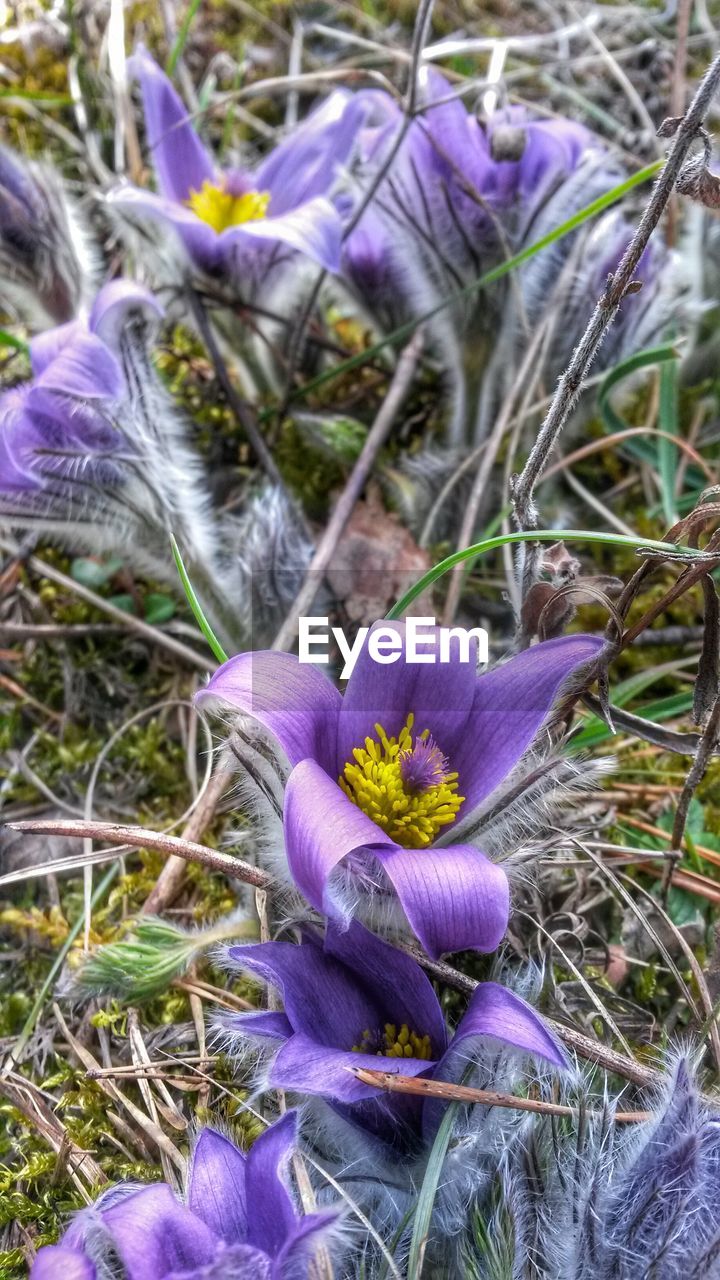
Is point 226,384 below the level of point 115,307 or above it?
below

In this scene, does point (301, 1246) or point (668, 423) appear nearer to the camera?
point (301, 1246)

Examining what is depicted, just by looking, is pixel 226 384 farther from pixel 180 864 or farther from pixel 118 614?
pixel 180 864

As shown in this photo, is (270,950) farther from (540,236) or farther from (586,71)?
(586,71)

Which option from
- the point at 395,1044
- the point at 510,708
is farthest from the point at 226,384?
the point at 395,1044

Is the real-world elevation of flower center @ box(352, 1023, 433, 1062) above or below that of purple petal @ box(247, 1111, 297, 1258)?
below

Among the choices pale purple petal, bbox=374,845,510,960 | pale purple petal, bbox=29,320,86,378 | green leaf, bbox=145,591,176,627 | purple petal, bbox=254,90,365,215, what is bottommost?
green leaf, bbox=145,591,176,627

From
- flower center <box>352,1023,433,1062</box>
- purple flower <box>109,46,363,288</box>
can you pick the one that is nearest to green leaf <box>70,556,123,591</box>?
purple flower <box>109,46,363,288</box>

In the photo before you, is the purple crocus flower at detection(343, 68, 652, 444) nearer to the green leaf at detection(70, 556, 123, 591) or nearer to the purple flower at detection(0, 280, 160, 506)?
the purple flower at detection(0, 280, 160, 506)
